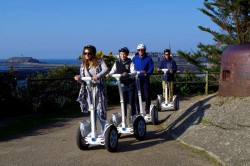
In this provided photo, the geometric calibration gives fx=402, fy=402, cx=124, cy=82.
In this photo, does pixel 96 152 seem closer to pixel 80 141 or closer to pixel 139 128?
pixel 80 141

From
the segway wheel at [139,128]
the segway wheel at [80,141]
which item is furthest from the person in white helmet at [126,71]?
the segway wheel at [80,141]

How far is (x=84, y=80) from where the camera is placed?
6.66m

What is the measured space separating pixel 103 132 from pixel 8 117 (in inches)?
225

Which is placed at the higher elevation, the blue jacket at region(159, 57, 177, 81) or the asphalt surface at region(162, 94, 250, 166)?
the blue jacket at region(159, 57, 177, 81)

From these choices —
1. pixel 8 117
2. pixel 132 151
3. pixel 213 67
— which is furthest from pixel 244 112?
pixel 213 67

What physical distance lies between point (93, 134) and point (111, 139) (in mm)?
326

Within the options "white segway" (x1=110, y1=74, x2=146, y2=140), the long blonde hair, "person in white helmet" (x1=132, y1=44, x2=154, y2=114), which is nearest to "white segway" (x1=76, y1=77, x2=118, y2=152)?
the long blonde hair

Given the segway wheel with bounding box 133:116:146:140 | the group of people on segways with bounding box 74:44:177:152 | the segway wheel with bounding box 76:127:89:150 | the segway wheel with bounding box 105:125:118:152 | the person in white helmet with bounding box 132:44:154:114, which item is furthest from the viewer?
the person in white helmet with bounding box 132:44:154:114

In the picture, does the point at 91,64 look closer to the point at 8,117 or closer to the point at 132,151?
the point at 132,151

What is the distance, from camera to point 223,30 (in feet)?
78.1

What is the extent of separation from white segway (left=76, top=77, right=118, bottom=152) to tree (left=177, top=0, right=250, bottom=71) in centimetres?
1632

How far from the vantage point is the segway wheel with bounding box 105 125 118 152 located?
658 centimetres

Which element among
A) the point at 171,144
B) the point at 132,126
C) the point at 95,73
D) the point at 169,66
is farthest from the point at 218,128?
the point at 169,66

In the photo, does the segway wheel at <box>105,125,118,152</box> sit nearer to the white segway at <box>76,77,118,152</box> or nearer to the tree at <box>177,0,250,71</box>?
the white segway at <box>76,77,118,152</box>
